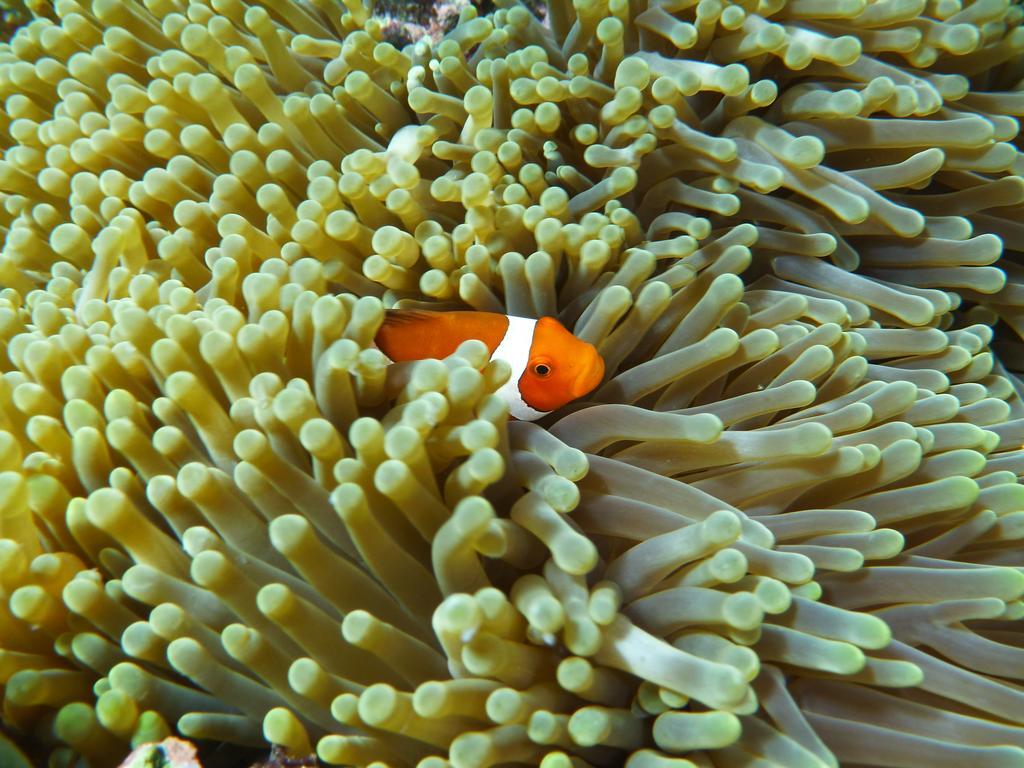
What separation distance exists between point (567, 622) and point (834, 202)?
94 cm

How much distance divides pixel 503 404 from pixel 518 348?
9.9 inches

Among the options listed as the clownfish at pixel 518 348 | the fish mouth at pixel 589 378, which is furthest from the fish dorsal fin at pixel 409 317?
the fish mouth at pixel 589 378

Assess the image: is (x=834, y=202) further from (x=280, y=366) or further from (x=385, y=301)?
(x=280, y=366)

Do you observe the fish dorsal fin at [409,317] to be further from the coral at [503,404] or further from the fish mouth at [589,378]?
the fish mouth at [589,378]

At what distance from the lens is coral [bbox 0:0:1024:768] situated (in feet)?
2.92

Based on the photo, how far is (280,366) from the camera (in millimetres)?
1062

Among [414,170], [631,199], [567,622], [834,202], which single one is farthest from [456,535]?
[834,202]

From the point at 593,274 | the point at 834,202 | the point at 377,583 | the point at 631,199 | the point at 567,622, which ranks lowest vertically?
the point at 377,583

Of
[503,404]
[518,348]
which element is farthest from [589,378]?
[503,404]

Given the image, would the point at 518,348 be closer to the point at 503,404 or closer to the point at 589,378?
the point at 589,378

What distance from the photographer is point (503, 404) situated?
971 millimetres

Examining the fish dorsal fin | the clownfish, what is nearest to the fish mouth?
the clownfish

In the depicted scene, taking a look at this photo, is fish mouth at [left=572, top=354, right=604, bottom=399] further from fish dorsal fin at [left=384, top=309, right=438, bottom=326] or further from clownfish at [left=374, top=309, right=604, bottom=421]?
fish dorsal fin at [left=384, top=309, right=438, bottom=326]

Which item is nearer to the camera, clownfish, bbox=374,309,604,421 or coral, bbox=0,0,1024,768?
coral, bbox=0,0,1024,768
